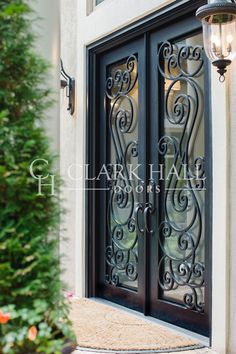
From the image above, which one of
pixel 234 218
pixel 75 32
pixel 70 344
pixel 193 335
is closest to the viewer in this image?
pixel 70 344

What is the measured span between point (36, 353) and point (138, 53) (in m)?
Answer: 2.83

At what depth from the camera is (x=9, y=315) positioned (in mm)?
1411

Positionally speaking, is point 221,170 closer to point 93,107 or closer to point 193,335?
point 193,335

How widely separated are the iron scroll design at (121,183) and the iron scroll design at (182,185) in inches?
15.3

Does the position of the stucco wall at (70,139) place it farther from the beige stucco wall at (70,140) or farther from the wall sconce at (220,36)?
the wall sconce at (220,36)

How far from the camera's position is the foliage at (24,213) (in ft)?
4.76

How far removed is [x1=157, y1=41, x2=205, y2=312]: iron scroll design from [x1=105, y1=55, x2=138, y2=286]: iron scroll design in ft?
1.28

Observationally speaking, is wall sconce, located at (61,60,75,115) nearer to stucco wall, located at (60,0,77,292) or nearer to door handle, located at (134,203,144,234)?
stucco wall, located at (60,0,77,292)

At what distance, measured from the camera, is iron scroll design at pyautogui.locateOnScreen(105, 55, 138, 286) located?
3.88m

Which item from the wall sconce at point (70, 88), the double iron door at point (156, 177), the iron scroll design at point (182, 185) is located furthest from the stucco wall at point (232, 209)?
the wall sconce at point (70, 88)

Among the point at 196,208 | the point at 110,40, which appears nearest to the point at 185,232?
the point at 196,208

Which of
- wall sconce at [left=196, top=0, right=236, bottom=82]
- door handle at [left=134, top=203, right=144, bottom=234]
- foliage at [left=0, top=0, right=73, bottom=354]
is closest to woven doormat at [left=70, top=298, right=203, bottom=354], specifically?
door handle at [left=134, top=203, right=144, bottom=234]

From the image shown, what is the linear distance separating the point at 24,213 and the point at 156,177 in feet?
7.05

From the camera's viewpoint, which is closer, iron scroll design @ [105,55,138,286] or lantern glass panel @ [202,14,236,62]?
lantern glass panel @ [202,14,236,62]
